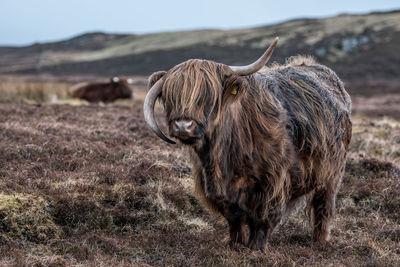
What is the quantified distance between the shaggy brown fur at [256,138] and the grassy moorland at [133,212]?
485 millimetres

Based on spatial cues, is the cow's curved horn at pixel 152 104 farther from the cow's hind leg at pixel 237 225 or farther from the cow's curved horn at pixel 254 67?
the cow's hind leg at pixel 237 225

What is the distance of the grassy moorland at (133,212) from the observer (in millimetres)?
4438

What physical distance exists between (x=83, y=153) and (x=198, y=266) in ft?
11.8

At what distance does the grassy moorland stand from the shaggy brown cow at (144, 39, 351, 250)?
48 centimetres

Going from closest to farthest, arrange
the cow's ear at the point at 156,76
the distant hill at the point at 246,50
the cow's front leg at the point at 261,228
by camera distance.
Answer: the cow's ear at the point at 156,76, the cow's front leg at the point at 261,228, the distant hill at the point at 246,50

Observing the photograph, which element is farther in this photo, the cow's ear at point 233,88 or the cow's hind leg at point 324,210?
the cow's hind leg at point 324,210

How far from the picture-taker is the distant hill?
50.8 meters

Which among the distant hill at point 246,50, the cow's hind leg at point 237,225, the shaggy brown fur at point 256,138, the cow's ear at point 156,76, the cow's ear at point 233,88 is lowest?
the distant hill at point 246,50

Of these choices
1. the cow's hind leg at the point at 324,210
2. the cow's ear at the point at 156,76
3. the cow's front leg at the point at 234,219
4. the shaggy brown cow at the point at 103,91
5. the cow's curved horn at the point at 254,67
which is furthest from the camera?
the shaggy brown cow at the point at 103,91

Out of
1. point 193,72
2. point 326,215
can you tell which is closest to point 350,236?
point 326,215

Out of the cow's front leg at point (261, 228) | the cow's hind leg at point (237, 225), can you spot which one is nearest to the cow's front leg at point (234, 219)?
the cow's hind leg at point (237, 225)

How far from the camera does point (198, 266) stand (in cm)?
423

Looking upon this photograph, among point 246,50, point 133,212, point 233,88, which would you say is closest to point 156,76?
point 233,88

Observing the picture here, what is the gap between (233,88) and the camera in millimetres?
3988
